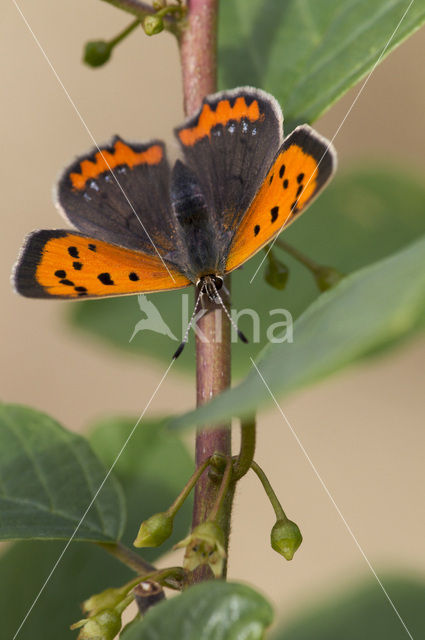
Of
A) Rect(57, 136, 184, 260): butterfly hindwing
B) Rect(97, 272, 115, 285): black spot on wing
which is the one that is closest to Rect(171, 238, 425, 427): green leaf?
Rect(97, 272, 115, 285): black spot on wing

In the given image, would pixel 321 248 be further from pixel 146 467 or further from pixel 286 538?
pixel 286 538

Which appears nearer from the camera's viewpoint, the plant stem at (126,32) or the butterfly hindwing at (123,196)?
the plant stem at (126,32)

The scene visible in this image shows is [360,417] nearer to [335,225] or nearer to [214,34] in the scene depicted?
[335,225]

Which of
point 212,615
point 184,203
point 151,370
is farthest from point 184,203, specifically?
point 151,370

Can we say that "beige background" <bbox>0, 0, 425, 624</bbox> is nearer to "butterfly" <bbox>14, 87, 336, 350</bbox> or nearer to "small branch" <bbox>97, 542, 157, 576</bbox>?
"butterfly" <bbox>14, 87, 336, 350</bbox>

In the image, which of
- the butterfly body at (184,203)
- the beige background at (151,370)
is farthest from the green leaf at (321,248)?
the beige background at (151,370)

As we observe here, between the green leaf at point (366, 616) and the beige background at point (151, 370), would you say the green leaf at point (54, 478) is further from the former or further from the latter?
the beige background at point (151, 370)

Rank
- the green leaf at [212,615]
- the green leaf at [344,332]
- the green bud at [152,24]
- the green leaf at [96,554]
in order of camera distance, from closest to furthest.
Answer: the green leaf at [344,332] → the green leaf at [212,615] → the green bud at [152,24] → the green leaf at [96,554]

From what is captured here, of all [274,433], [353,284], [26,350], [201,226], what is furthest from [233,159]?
[26,350]
